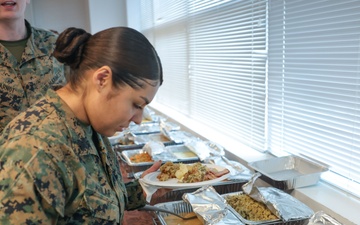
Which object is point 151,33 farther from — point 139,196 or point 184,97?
point 139,196

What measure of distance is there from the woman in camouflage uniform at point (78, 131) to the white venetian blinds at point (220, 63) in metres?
0.98

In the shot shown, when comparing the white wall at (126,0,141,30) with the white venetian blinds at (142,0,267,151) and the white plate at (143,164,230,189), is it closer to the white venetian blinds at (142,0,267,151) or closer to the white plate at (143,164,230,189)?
the white venetian blinds at (142,0,267,151)

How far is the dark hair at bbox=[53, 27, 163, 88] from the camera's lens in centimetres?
71

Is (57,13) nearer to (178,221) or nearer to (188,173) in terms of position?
(188,173)

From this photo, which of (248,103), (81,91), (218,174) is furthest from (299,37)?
(81,91)

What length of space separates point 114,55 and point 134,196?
1.76ft

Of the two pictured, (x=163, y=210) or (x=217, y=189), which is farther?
(x=217, y=189)

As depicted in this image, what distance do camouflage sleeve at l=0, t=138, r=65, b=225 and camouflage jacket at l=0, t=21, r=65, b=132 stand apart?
65cm

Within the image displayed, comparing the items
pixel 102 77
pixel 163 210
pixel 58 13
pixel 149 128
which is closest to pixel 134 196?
pixel 163 210

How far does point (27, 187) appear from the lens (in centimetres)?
60

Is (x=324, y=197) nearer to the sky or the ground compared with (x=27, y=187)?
nearer to the ground

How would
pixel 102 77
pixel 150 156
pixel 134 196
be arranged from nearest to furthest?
pixel 102 77 < pixel 134 196 < pixel 150 156

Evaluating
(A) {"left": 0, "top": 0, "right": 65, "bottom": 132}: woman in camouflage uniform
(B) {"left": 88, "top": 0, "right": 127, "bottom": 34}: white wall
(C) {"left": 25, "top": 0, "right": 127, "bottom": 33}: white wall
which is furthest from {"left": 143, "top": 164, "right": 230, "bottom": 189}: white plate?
(C) {"left": 25, "top": 0, "right": 127, "bottom": 33}: white wall

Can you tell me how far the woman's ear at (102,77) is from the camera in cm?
70
